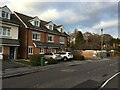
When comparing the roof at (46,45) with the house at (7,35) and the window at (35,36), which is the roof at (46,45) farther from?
the house at (7,35)

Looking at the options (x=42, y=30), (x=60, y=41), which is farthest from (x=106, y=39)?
(x=42, y=30)

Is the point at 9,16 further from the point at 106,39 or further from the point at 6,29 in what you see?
the point at 106,39

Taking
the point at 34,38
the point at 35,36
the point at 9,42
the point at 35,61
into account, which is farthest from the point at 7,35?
the point at 35,61

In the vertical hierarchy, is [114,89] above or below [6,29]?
below

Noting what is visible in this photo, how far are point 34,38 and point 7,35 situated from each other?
7.89 m

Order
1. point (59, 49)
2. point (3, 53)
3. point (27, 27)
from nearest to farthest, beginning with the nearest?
point (3, 53), point (27, 27), point (59, 49)

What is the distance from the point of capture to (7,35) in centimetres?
3281

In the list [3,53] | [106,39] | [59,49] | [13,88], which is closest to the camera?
[13,88]

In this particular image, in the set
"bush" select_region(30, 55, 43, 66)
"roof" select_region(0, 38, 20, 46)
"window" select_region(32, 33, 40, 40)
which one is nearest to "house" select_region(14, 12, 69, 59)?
"window" select_region(32, 33, 40, 40)

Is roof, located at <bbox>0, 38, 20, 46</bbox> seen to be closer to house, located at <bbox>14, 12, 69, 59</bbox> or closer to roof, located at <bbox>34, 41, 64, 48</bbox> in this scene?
house, located at <bbox>14, 12, 69, 59</bbox>

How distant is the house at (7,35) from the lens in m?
31.2

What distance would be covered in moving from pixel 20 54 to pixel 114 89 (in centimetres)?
2938

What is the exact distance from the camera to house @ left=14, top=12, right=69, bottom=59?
3775 centimetres

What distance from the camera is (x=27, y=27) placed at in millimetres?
37188
